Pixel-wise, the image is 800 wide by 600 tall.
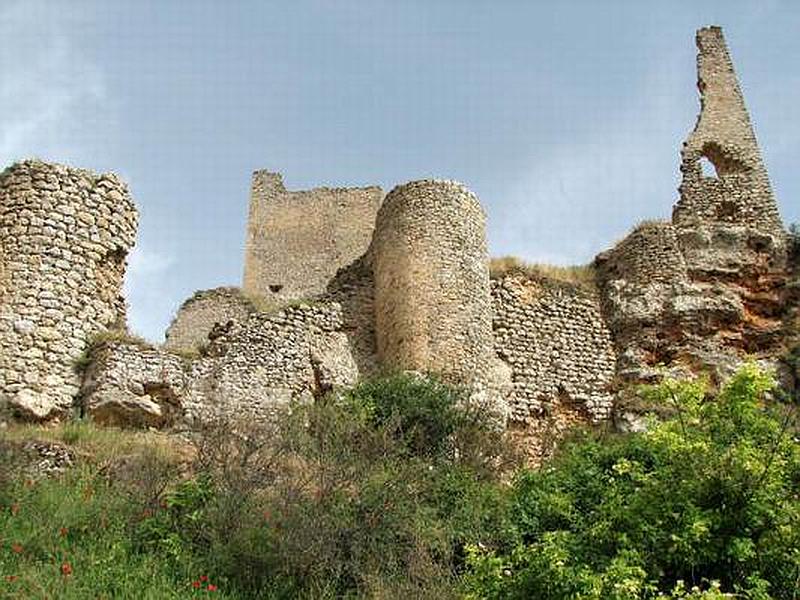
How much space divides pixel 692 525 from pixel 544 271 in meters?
11.5

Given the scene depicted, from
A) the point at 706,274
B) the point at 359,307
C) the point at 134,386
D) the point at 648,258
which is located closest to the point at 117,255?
the point at 134,386

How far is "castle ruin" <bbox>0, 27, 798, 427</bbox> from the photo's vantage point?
12055mm

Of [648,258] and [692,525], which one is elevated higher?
[648,258]

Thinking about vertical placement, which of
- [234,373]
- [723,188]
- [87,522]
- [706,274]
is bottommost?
[87,522]

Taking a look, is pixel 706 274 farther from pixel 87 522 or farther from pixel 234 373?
pixel 87 522

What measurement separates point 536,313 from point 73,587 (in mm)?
11335

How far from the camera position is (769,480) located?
718 cm

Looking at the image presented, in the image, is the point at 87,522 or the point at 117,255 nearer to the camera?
the point at 87,522

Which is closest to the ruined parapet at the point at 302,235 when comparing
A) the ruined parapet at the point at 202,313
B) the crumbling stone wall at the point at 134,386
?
the ruined parapet at the point at 202,313

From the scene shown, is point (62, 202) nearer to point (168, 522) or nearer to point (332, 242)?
point (168, 522)

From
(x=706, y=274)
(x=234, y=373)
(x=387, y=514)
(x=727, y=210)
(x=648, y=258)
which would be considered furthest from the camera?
(x=727, y=210)

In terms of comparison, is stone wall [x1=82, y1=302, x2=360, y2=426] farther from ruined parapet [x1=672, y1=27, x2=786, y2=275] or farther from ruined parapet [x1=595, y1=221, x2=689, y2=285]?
ruined parapet [x1=672, y1=27, x2=786, y2=275]

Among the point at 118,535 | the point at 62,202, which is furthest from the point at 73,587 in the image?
the point at 62,202

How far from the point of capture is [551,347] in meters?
17.1
